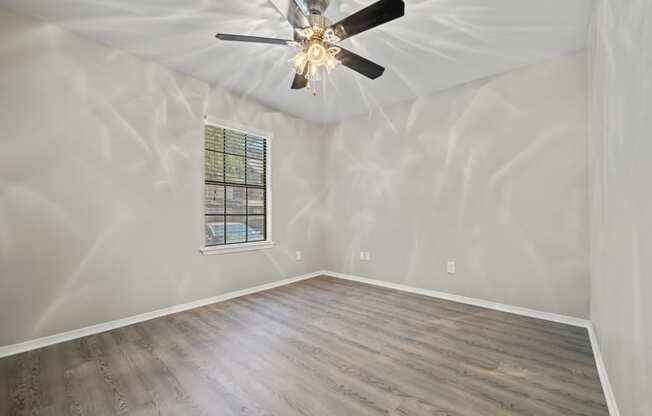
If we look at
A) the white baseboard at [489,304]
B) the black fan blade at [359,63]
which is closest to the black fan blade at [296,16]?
the black fan blade at [359,63]

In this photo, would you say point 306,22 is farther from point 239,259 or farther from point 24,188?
point 239,259

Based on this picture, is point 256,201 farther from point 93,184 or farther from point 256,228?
point 93,184

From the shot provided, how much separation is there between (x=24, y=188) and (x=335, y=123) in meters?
3.80

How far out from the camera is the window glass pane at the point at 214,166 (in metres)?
3.44

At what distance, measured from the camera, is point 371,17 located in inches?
67.7

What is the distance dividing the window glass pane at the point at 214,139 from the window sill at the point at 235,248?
1233 millimetres

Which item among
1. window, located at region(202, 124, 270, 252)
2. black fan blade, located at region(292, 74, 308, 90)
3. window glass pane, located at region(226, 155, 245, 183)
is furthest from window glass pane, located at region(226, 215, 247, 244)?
black fan blade, located at region(292, 74, 308, 90)

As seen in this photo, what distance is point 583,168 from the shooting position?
2611 millimetres

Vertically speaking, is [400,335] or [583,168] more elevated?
[583,168]

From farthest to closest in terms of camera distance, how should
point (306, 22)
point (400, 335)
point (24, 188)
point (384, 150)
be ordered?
point (384, 150) < point (400, 335) < point (24, 188) < point (306, 22)

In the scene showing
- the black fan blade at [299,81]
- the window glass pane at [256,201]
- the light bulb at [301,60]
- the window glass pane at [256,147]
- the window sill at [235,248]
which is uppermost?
the black fan blade at [299,81]

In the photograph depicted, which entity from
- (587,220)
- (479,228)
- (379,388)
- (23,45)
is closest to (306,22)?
(23,45)

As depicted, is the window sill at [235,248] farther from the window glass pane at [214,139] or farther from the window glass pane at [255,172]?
the window glass pane at [214,139]

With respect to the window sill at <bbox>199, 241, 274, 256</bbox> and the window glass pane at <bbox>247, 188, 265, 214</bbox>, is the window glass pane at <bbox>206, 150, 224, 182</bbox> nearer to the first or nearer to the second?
the window glass pane at <bbox>247, 188, 265, 214</bbox>
